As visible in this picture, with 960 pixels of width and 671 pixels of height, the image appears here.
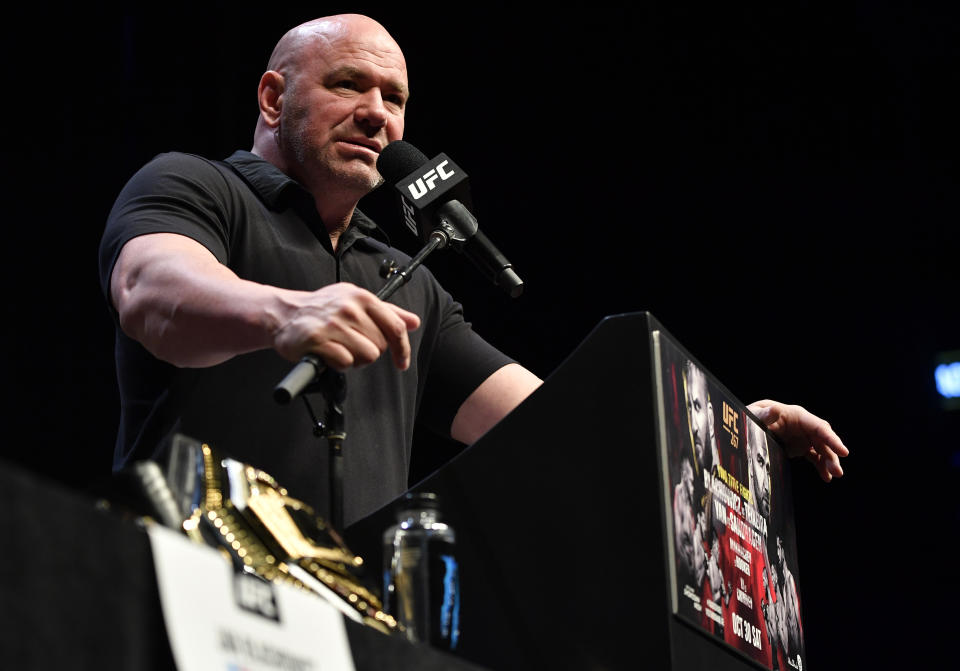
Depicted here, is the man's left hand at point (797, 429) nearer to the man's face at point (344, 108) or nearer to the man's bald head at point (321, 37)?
the man's face at point (344, 108)

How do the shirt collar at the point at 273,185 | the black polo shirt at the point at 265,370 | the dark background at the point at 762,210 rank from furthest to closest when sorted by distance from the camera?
the dark background at the point at 762,210 → the shirt collar at the point at 273,185 → the black polo shirt at the point at 265,370

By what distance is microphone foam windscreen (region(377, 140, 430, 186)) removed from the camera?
65.1 inches

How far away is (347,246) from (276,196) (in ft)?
0.46

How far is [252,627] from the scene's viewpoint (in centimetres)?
65

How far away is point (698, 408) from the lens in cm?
125

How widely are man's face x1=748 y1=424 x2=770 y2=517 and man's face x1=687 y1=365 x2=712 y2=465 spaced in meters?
0.16

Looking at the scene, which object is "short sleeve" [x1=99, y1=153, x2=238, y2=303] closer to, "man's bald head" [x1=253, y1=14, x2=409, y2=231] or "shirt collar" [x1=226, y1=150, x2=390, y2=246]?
"shirt collar" [x1=226, y1=150, x2=390, y2=246]

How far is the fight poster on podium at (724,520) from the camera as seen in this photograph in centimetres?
114

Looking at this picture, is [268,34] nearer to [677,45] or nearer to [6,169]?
[6,169]

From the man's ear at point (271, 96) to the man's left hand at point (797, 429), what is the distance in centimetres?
97

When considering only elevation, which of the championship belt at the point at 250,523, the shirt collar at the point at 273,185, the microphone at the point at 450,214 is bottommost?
the championship belt at the point at 250,523

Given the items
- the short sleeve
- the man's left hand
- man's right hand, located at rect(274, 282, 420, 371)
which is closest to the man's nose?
the short sleeve

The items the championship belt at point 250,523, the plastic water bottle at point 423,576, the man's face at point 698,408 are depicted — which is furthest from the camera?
the man's face at point 698,408

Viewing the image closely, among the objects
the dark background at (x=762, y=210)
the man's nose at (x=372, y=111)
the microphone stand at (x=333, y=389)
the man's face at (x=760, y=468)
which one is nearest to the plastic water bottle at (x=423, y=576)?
the microphone stand at (x=333, y=389)
